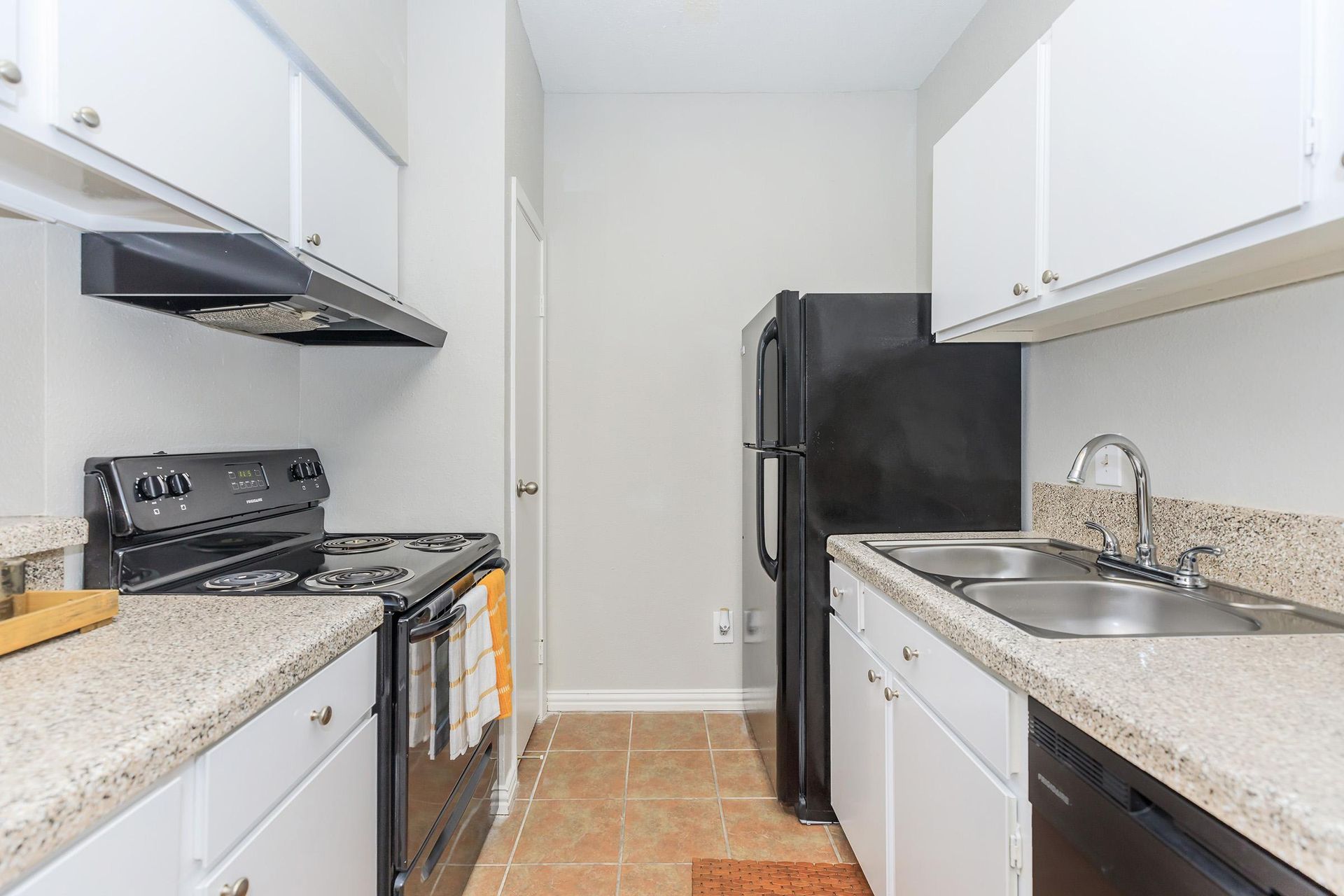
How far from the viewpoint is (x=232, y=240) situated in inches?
51.9

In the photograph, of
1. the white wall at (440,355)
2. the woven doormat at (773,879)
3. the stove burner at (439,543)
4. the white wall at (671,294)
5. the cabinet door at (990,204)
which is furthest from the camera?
the white wall at (671,294)

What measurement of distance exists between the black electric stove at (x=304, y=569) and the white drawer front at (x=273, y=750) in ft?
0.42

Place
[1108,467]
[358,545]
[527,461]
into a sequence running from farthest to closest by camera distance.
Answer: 1. [527,461]
2. [358,545]
3. [1108,467]

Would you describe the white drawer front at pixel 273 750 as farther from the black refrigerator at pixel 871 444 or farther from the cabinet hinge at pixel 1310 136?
the cabinet hinge at pixel 1310 136

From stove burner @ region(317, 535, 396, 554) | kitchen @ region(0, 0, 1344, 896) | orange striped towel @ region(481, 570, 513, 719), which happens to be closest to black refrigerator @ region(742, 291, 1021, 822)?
kitchen @ region(0, 0, 1344, 896)

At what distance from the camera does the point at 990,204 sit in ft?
5.24

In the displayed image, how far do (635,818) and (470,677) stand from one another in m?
0.86

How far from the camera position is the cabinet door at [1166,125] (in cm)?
88

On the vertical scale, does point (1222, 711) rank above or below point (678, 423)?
below

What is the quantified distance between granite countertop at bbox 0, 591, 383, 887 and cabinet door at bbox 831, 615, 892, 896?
1.13 meters

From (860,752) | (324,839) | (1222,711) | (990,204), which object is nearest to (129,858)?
(324,839)

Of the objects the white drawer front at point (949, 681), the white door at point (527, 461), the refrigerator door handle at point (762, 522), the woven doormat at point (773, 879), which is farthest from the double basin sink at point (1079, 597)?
the white door at point (527, 461)

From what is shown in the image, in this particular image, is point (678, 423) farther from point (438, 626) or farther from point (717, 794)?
point (438, 626)

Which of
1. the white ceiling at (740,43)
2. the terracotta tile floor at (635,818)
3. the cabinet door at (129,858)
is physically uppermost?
the white ceiling at (740,43)
